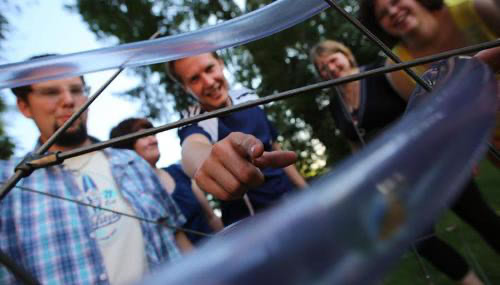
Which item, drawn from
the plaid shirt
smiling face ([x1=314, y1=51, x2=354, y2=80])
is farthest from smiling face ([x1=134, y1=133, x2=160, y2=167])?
smiling face ([x1=314, y1=51, x2=354, y2=80])

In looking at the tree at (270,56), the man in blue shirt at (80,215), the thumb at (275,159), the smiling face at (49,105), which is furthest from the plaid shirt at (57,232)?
the tree at (270,56)

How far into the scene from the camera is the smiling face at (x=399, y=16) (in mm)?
938

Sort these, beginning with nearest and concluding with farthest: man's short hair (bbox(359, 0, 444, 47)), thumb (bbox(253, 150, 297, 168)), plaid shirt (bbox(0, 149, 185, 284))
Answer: thumb (bbox(253, 150, 297, 168))
plaid shirt (bbox(0, 149, 185, 284))
man's short hair (bbox(359, 0, 444, 47))

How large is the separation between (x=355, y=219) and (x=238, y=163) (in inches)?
13.5

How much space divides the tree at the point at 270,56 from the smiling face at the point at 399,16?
4.11 m

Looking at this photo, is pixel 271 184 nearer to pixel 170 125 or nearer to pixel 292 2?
pixel 292 2

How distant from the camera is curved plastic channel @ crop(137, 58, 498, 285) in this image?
112 mm

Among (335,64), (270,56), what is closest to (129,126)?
(335,64)

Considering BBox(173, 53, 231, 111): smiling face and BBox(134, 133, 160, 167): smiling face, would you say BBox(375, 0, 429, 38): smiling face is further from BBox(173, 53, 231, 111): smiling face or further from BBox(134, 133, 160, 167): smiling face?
BBox(134, 133, 160, 167): smiling face

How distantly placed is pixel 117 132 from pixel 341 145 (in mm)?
4594

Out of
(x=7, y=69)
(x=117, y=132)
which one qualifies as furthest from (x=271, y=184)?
(x=117, y=132)

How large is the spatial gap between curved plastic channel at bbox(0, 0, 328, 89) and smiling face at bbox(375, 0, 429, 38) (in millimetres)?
547

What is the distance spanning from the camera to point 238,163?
18.1 inches

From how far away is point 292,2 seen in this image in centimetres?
50
